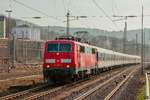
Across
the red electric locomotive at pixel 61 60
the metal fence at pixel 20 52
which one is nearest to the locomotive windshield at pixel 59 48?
the red electric locomotive at pixel 61 60

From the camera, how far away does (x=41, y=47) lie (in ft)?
237

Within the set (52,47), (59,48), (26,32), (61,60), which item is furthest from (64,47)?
(26,32)

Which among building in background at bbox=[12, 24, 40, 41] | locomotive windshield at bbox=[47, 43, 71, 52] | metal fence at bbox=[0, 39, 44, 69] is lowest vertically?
metal fence at bbox=[0, 39, 44, 69]

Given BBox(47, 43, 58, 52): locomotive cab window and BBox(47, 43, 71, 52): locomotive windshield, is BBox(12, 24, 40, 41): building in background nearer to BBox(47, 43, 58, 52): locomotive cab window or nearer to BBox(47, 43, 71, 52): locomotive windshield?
BBox(47, 43, 58, 52): locomotive cab window

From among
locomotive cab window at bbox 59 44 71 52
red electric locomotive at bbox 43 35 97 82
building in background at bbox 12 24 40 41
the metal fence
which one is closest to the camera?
red electric locomotive at bbox 43 35 97 82

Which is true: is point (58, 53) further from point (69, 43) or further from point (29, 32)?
point (29, 32)

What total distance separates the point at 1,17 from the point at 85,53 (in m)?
101

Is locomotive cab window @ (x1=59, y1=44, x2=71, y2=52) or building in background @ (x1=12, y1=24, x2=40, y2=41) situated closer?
locomotive cab window @ (x1=59, y1=44, x2=71, y2=52)

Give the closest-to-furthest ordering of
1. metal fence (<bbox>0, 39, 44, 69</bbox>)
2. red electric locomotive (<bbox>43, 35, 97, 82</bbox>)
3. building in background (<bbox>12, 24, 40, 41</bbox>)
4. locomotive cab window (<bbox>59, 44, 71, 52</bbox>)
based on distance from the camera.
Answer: red electric locomotive (<bbox>43, 35, 97, 82</bbox>) < locomotive cab window (<bbox>59, 44, 71, 52</bbox>) < metal fence (<bbox>0, 39, 44, 69</bbox>) < building in background (<bbox>12, 24, 40, 41</bbox>)

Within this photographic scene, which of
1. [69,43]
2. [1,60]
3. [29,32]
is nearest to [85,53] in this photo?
[69,43]

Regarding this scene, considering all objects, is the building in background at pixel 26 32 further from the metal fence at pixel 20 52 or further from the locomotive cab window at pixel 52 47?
the locomotive cab window at pixel 52 47

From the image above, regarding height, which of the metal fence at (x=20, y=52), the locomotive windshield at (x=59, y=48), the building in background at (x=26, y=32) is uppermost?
the building in background at (x=26, y=32)

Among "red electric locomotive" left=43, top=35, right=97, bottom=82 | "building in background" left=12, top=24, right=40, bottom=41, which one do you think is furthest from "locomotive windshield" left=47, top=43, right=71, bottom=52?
"building in background" left=12, top=24, right=40, bottom=41

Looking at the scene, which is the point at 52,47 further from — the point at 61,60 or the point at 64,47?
the point at 61,60
